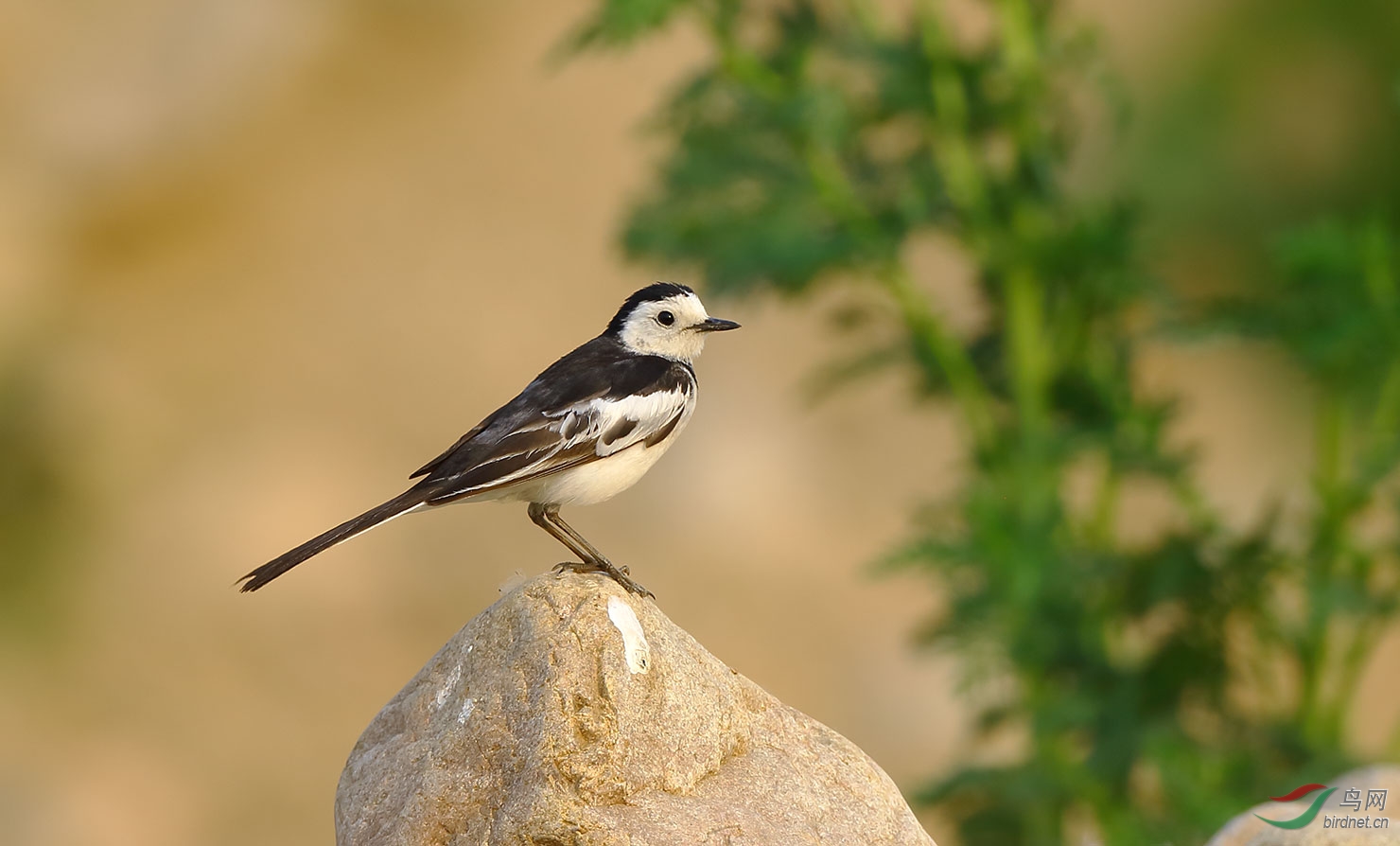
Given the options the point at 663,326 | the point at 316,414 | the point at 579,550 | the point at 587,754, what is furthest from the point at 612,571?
the point at 316,414

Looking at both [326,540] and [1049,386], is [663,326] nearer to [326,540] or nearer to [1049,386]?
[326,540]

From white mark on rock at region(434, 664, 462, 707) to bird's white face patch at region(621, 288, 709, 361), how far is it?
177cm

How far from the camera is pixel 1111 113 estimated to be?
412 inches

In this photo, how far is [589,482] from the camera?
6254 millimetres

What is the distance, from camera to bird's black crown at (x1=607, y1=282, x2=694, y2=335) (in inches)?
271

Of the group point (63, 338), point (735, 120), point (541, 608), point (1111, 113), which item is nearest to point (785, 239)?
point (735, 120)

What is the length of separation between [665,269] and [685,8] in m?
1.94

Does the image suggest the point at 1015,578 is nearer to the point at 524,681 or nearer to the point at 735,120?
the point at 735,120

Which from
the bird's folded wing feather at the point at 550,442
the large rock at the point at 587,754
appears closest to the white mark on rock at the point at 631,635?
the large rock at the point at 587,754

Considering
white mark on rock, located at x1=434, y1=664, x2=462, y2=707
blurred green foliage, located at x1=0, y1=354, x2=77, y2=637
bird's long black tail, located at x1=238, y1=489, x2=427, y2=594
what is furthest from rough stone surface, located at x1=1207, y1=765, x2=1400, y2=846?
blurred green foliage, located at x1=0, y1=354, x2=77, y2=637

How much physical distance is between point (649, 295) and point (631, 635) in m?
1.88

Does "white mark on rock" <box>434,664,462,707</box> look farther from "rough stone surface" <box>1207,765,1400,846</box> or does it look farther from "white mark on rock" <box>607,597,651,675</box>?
"rough stone surface" <box>1207,765,1400,846</box>

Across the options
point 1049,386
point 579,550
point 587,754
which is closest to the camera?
point 587,754

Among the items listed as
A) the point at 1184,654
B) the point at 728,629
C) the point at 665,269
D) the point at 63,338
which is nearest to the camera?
the point at 1184,654
